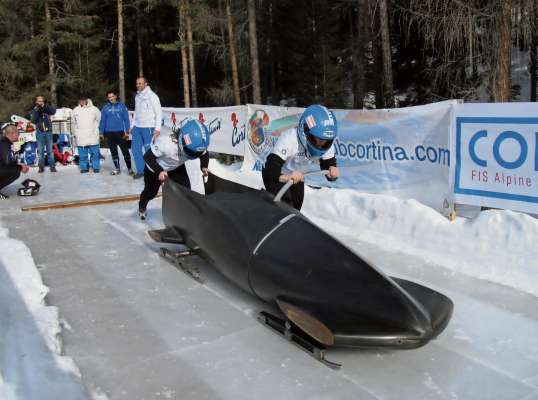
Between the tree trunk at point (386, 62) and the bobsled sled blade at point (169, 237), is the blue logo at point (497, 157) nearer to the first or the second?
the bobsled sled blade at point (169, 237)

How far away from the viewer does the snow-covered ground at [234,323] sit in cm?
248

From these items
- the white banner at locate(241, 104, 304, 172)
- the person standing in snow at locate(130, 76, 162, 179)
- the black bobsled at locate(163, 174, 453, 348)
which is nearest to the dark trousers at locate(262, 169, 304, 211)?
the black bobsled at locate(163, 174, 453, 348)

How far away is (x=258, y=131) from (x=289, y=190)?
408cm

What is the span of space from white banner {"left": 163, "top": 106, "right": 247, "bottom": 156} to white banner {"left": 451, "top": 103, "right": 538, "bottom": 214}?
437cm

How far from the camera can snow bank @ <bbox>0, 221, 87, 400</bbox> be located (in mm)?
2453

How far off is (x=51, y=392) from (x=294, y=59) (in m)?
20.8

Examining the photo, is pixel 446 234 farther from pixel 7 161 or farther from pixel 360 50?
pixel 360 50

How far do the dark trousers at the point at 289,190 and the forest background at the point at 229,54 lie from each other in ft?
22.5

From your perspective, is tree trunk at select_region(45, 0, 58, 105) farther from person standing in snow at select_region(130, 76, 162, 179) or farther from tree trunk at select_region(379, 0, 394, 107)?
person standing in snow at select_region(130, 76, 162, 179)

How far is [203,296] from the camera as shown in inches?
143

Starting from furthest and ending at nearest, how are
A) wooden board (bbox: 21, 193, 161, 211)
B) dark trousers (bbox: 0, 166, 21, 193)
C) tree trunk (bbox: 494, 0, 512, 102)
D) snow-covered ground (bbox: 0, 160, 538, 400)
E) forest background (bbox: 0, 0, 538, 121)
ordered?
forest background (bbox: 0, 0, 538, 121), dark trousers (bbox: 0, 166, 21, 193), tree trunk (bbox: 494, 0, 512, 102), wooden board (bbox: 21, 193, 161, 211), snow-covered ground (bbox: 0, 160, 538, 400)

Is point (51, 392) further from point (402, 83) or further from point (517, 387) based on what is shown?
point (402, 83)

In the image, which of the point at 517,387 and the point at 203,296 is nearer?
the point at 517,387

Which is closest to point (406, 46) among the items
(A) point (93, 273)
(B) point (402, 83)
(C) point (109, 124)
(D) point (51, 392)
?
(B) point (402, 83)
